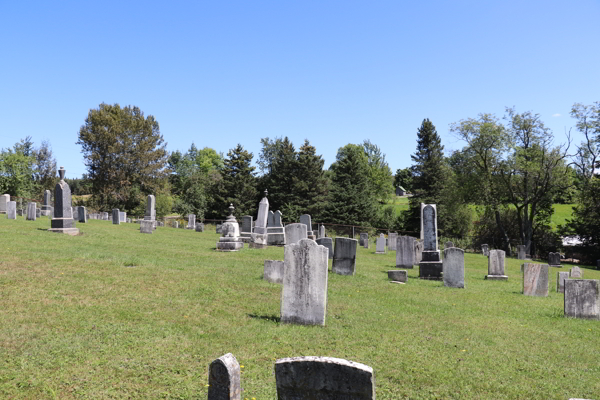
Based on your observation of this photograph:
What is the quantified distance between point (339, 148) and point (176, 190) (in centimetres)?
3266

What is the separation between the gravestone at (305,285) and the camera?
776 centimetres

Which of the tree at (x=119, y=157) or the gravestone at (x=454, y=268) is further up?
the tree at (x=119, y=157)

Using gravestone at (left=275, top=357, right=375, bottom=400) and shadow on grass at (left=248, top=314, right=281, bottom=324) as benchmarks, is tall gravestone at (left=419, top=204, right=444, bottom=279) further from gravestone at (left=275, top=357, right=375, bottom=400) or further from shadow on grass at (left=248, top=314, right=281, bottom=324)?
gravestone at (left=275, top=357, right=375, bottom=400)

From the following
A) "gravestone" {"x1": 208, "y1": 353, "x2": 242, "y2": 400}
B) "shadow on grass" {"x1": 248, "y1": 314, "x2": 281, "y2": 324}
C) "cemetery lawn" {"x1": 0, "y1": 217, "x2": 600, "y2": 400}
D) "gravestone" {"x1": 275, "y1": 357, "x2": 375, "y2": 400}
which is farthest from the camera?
"shadow on grass" {"x1": 248, "y1": 314, "x2": 281, "y2": 324}

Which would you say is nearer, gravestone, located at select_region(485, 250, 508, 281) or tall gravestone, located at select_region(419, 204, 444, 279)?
tall gravestone, located at select_region(419, 204, 444, 279)

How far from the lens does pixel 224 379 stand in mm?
3471

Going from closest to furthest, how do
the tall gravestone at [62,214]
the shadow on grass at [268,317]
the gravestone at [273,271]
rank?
the shadow on grass at [268,317] < the gravestone at [273,271] < the tall gravestone at [62,214]

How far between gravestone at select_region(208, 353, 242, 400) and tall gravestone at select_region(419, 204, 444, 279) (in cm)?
1314

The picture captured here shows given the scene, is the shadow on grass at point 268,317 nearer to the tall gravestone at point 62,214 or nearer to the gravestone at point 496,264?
the gravestone at point 496,264

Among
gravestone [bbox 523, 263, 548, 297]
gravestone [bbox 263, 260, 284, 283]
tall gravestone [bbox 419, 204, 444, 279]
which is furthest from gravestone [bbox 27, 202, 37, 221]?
gravestone [bbox 523, 263, 548, 297]

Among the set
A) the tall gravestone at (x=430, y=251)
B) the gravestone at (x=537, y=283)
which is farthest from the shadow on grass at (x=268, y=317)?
the tall gravestone at (x=430, y=251)

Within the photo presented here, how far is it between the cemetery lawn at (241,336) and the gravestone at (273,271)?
380 millimetres

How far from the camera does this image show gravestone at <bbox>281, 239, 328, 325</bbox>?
7758 millimetres

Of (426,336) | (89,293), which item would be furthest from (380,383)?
(89,293)
